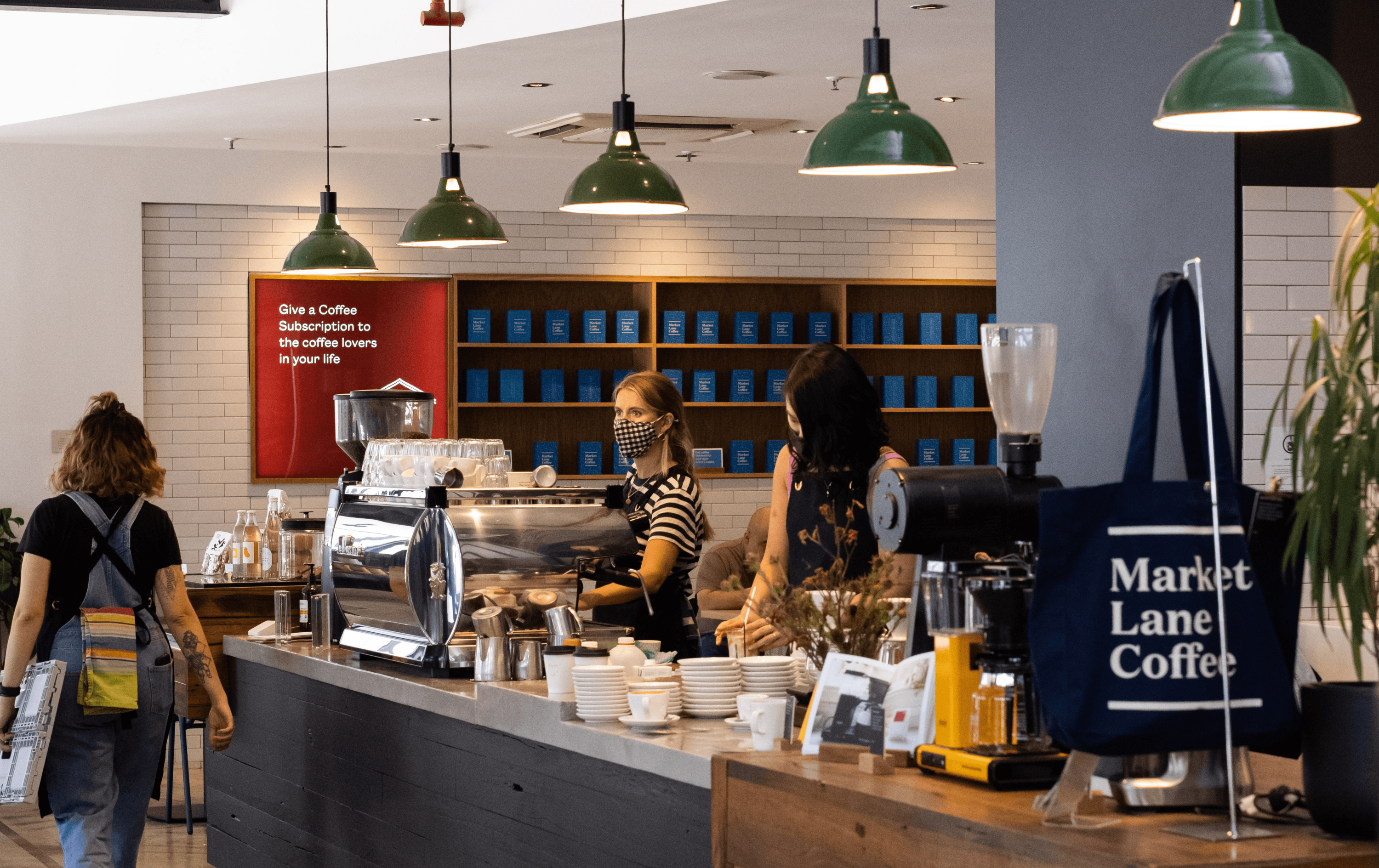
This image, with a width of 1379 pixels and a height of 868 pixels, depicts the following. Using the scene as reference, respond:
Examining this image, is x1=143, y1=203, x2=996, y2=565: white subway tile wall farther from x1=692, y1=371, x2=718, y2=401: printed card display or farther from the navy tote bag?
the navy tote bag

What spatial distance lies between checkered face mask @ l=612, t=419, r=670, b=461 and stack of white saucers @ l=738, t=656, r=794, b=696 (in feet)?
4.99

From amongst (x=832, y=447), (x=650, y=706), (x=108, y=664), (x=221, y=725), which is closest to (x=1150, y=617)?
(x=650, y=706)

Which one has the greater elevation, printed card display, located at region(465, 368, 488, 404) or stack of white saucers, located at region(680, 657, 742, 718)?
printed card display, located at region(465, 368, 488, 404)

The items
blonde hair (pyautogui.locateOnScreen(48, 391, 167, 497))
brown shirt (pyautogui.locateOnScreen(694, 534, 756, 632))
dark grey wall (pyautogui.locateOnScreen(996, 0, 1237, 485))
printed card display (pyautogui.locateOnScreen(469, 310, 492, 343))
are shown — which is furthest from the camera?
printed card display (pyautogui.locateOnScreen(469, 310, 492, 343))

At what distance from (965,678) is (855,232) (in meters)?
7.62

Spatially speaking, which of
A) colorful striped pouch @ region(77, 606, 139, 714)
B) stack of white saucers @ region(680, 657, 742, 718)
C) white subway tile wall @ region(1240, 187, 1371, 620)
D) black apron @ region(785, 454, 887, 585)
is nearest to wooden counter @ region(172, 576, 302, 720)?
colorful striped pouch @ region(77, 606, 139, 714)

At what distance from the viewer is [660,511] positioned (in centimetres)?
450

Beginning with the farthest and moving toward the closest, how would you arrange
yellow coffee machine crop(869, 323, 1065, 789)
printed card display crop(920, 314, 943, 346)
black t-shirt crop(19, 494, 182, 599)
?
printed card display crop(920, 314, 943, 346) < black t-shirt crop(19, 494, 182, 599) < yellow coffee machine crop(869, 323, 1065, 789)

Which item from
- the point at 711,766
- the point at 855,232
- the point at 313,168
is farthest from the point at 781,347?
the point at 711,766

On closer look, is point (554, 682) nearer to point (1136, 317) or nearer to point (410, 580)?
point (410, 580)

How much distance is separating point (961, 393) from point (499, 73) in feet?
14.2

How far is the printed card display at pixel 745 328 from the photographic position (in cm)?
955

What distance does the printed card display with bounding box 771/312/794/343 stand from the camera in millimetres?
9617

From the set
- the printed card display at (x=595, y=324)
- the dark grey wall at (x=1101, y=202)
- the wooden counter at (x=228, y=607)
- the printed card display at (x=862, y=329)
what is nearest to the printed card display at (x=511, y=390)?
the printed card display at (x=595, y=324)
